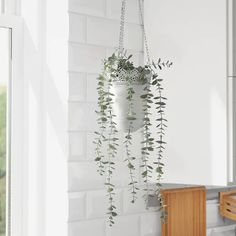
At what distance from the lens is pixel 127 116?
5.99 ft

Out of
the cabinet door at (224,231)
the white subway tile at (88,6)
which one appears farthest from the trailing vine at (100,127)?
the cabinet door at (224,231)

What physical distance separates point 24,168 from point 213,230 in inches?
36.2

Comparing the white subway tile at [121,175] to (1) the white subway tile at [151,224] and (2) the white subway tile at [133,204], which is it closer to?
(2) the white subway tile at [133,204]

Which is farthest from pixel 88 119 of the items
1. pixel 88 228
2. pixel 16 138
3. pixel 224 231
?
pixel 224 231

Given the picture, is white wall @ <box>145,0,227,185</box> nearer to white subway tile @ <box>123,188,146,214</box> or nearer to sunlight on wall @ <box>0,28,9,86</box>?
white subway tile @ <box>123,188,146,214</box>

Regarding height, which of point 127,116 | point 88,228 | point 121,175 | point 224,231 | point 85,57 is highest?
point 85,57

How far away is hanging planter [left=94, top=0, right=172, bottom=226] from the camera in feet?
5.97

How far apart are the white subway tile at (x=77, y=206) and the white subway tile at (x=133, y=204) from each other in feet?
0.62

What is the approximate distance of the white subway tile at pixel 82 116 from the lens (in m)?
1.94

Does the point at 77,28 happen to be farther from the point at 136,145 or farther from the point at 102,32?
the point at 136,145

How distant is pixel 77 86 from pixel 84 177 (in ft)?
Result: 1.08

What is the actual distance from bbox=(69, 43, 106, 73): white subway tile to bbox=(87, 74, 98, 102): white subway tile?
0.02 meters

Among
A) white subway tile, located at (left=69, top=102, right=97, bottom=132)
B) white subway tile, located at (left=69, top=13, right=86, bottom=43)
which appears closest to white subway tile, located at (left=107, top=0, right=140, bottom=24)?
white subway tile, located at (left=69, top=13, right=86, bottom=43)

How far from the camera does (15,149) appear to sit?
2.05m
